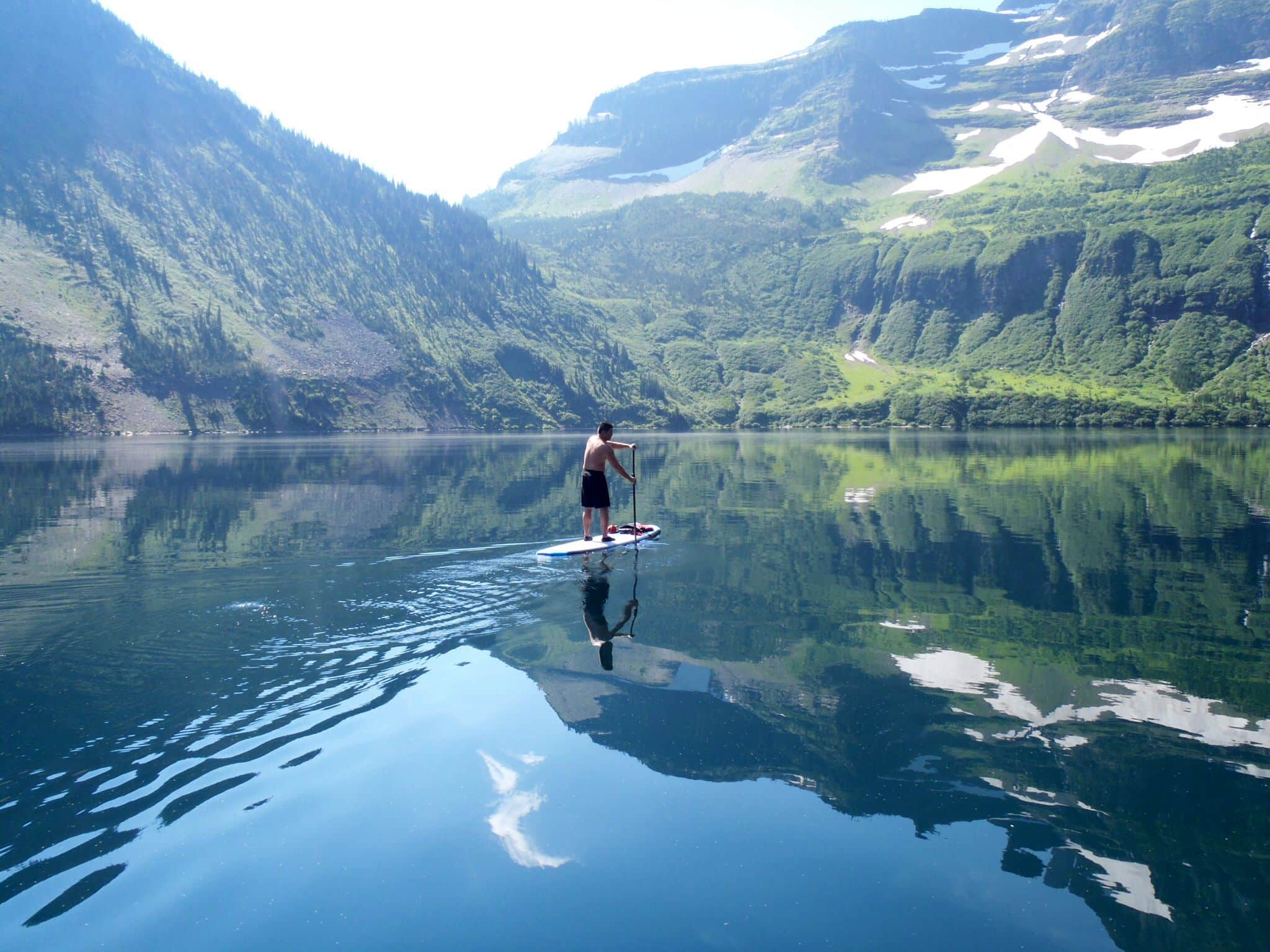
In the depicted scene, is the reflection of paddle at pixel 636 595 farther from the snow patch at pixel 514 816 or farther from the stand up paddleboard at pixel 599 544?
the snow patch at pixel 514 816

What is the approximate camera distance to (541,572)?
23.0 metres

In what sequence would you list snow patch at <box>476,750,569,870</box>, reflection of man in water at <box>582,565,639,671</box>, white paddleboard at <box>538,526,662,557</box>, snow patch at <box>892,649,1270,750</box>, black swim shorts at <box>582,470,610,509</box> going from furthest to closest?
black swim shorts at <box>582,470,610,509</box>
white paddleboard at <box>538,526,662,557</box>
reflection of man in water at <box>582,565,639,671</box>
snow patch at <box>892,649,1270,750</box>
snow patch at <box>476,750,569,870</box>

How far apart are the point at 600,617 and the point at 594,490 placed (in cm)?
754

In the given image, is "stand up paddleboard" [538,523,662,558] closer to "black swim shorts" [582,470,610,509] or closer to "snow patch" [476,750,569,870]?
"black swim shorts" [582,470,610,509]

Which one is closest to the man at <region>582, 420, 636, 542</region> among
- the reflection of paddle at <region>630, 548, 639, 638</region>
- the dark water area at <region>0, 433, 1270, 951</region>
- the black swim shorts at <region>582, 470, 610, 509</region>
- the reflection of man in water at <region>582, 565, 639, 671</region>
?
the black swim shorts at <region>582, 470, 610, 509</region>

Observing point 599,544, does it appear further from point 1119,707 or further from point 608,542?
point 1119,707

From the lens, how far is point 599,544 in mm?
25469

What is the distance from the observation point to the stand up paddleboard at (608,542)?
81.7 ft

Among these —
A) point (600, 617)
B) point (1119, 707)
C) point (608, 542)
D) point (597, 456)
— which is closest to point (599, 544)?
point (608, 542)

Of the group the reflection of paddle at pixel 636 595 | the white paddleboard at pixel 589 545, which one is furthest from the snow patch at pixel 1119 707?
the white paddleboard at pixel 589 545

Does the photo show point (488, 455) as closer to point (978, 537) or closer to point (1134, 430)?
point (978, 537)

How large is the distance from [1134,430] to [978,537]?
16003 cm

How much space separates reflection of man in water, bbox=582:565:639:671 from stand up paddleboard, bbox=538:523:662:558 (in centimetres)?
177

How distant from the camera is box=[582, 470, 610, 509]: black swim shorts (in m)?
25.6
